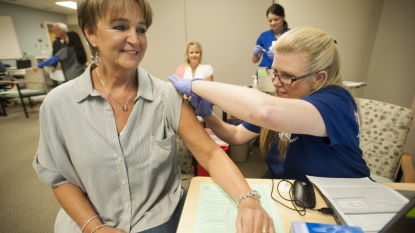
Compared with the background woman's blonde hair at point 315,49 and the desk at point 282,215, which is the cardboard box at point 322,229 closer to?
the desk at point 282,215

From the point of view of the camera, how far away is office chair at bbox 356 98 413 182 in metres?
1.42

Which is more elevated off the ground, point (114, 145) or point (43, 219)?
point (114, 145)

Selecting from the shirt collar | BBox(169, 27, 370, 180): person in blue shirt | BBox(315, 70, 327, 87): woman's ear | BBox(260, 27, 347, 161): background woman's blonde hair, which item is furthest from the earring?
BBox(315, 70, 327, 87): woman's ear

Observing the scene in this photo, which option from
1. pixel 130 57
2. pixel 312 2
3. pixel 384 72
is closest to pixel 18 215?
pixel 130 57

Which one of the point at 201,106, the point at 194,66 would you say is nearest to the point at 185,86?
the point at 201,106

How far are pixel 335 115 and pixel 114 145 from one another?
0.85 m

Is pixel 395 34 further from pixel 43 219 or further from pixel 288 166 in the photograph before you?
pixel 43 219

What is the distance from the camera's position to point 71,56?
11.9ft

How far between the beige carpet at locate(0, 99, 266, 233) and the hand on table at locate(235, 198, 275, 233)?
1603 mm

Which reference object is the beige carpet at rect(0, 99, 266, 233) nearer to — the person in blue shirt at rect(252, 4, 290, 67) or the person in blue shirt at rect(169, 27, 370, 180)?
the person in blue shirt at rect(252, 4, 290, 67)

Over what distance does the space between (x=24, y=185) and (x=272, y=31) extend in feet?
11.1

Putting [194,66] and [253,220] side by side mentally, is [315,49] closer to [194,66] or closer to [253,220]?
[253,220]

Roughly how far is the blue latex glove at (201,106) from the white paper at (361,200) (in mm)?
575

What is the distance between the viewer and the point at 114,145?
2.81 feet
